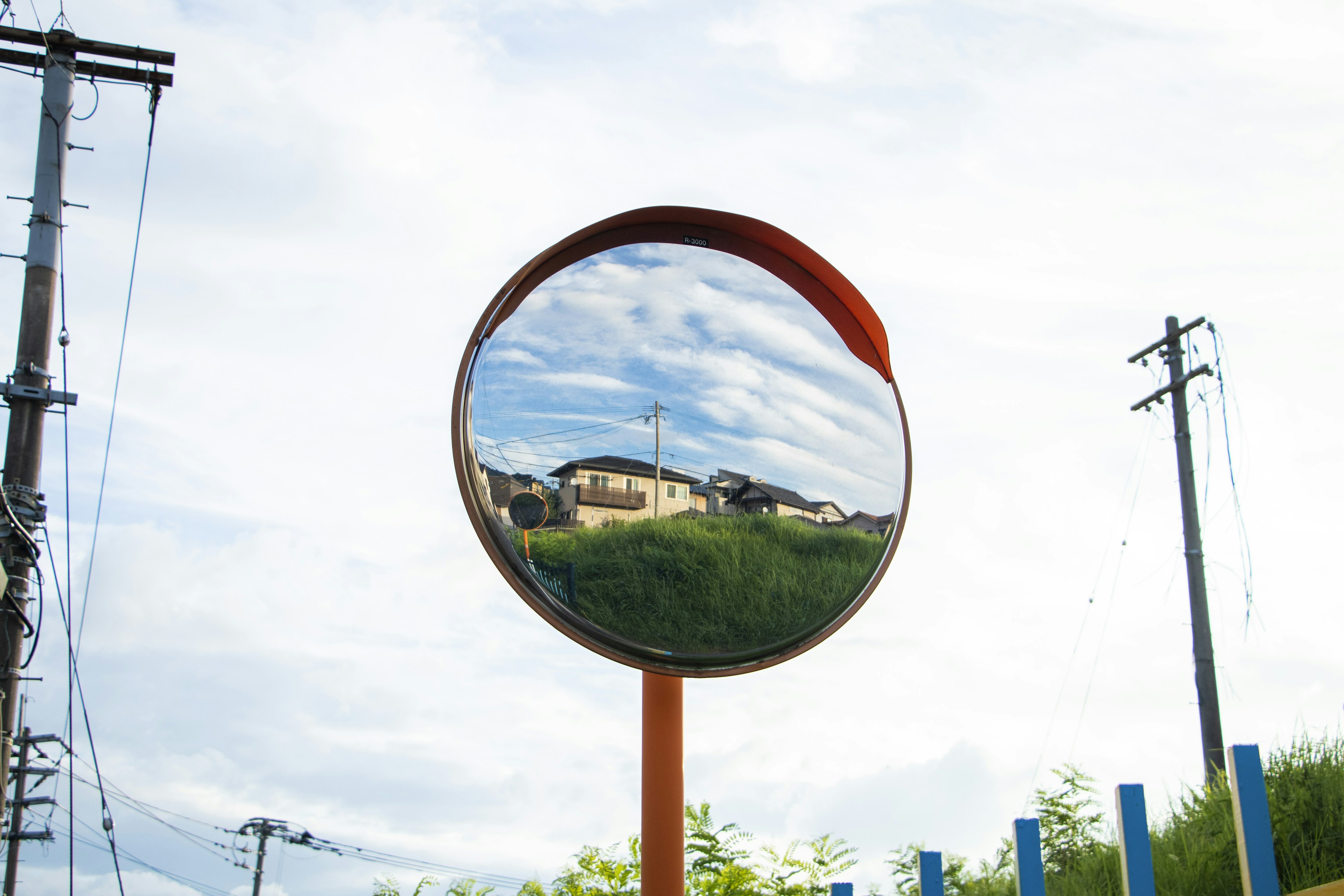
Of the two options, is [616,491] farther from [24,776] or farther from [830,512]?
[24,776]

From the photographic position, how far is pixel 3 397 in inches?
382

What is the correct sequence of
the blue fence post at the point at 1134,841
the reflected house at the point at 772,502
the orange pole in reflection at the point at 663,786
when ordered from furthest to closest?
the blue fence post at the point at 1134,841 < the reflected house at the point at 772,502 < the orange pole in reflection at the point at 663,786

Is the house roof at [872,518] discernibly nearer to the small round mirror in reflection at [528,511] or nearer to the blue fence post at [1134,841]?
the small round mirror in reflection at [528,511]

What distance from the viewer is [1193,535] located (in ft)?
39.2

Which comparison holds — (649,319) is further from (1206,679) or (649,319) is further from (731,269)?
(1206,679)

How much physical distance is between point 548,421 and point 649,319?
0.97 feet

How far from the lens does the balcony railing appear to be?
1866 millimetres

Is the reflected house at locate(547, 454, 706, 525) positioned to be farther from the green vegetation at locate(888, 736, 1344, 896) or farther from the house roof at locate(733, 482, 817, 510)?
the green vegetation at locate(888, 736, 1344, 896)

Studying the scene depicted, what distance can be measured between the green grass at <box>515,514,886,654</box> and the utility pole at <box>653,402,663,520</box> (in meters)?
0.04

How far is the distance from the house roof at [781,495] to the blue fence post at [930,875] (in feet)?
5.68

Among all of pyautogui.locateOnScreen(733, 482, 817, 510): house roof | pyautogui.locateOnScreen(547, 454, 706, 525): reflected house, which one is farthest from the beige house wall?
pyautogui.locateOnScreen(733, 482, 817, 510): house roof

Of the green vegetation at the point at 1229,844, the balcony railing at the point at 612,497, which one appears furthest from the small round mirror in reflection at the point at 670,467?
the green vegetation at the point at 1229,844

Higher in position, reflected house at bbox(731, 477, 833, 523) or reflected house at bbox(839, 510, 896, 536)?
reflected house at bbox(731, 477, 833, 523)

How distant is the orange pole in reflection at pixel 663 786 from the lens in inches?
71.4
